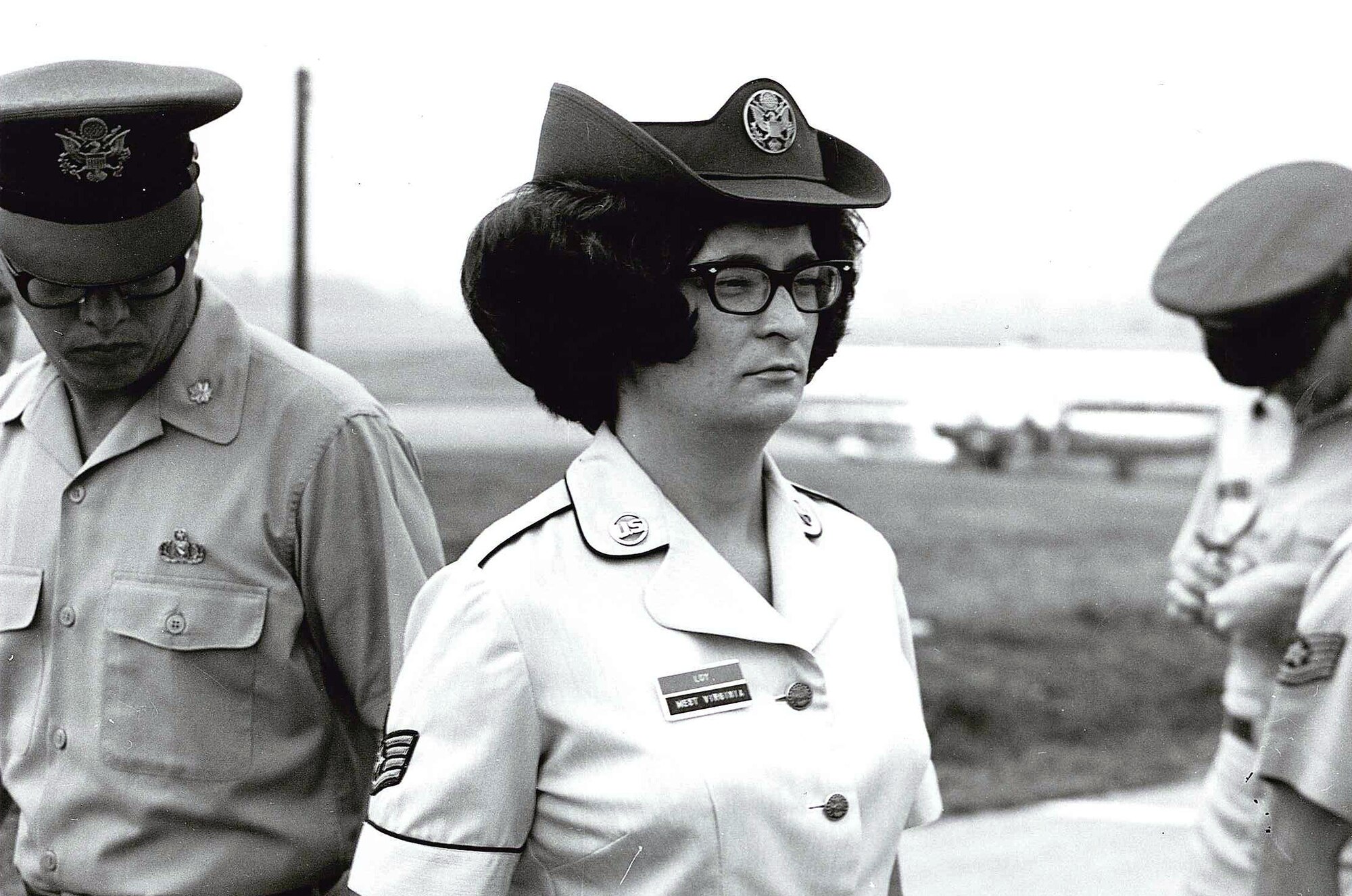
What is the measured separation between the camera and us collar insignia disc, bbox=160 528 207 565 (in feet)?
8.65

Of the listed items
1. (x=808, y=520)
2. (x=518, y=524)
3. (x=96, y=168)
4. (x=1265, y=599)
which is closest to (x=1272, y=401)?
(x=1265, y=599)

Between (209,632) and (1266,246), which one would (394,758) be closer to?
(209,632)

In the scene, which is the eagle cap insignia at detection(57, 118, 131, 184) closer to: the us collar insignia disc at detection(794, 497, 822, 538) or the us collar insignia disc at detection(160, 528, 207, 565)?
the us collar insignia disc at detection(160, 528, 207, 565)

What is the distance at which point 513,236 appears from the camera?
213 cm

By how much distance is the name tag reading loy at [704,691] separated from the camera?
196cm

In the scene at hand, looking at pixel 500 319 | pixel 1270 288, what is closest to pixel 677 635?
pixel 500 319

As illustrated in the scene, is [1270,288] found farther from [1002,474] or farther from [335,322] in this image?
[1002,474]

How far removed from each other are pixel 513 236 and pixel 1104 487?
911 centimetres

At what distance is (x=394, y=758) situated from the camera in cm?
196

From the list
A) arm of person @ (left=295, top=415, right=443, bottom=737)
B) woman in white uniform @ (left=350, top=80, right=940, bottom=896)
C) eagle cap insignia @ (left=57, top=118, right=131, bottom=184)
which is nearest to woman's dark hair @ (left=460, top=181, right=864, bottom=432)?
woman in white uniform @ (left=350, top=80, right=940, bottom=896)

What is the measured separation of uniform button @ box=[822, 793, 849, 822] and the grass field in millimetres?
3804

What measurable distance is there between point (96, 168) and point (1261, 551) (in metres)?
2.40

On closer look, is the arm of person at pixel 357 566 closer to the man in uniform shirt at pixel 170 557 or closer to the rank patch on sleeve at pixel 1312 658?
the man in uniform shirt at pixel 170 557

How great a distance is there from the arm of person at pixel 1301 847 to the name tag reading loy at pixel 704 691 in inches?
28.6
